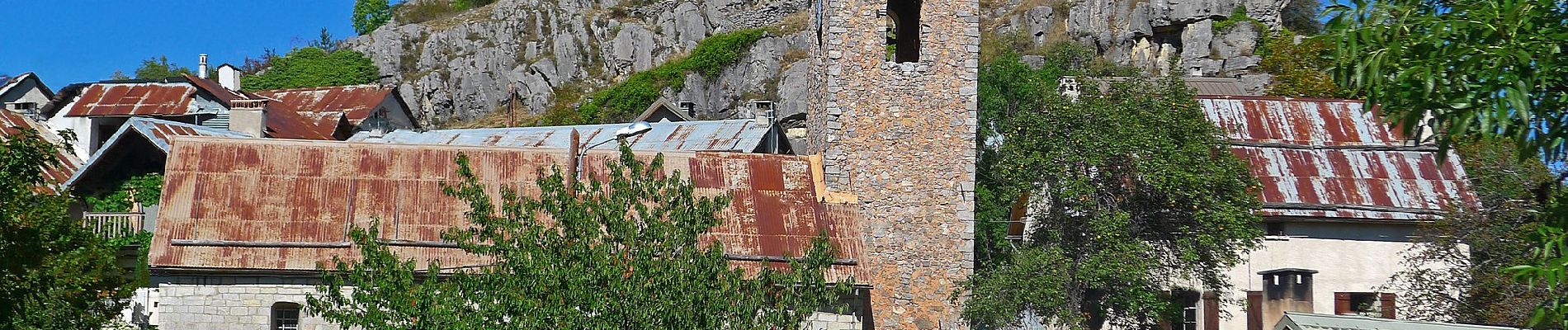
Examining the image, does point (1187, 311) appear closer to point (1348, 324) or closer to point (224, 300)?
point (1348, 324)

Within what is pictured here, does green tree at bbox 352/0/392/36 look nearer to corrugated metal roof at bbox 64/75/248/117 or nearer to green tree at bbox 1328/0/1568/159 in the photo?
corrugated metal roof at bbox 64/75/248/117

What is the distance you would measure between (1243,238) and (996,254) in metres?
7.21

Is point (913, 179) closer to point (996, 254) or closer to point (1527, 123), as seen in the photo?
point (996, 254)

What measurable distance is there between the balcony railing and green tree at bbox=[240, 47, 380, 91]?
54.4 metres

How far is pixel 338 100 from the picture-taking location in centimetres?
5278

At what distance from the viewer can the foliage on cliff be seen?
70750 mm

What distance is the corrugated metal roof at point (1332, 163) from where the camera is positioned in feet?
93.6

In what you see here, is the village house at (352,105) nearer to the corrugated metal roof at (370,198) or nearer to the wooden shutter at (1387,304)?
the corrugated metal roof at (370,198)

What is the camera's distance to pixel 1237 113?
30.9 m

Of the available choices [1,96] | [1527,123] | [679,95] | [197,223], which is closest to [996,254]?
[197,223]

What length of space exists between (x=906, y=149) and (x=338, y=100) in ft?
110

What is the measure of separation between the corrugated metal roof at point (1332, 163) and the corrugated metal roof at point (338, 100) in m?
30.6

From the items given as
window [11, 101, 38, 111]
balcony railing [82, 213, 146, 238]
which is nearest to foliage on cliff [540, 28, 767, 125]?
window [11, 101, 38, 111]

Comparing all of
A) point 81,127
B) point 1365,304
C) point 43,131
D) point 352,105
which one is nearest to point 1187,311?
point 1365,304
